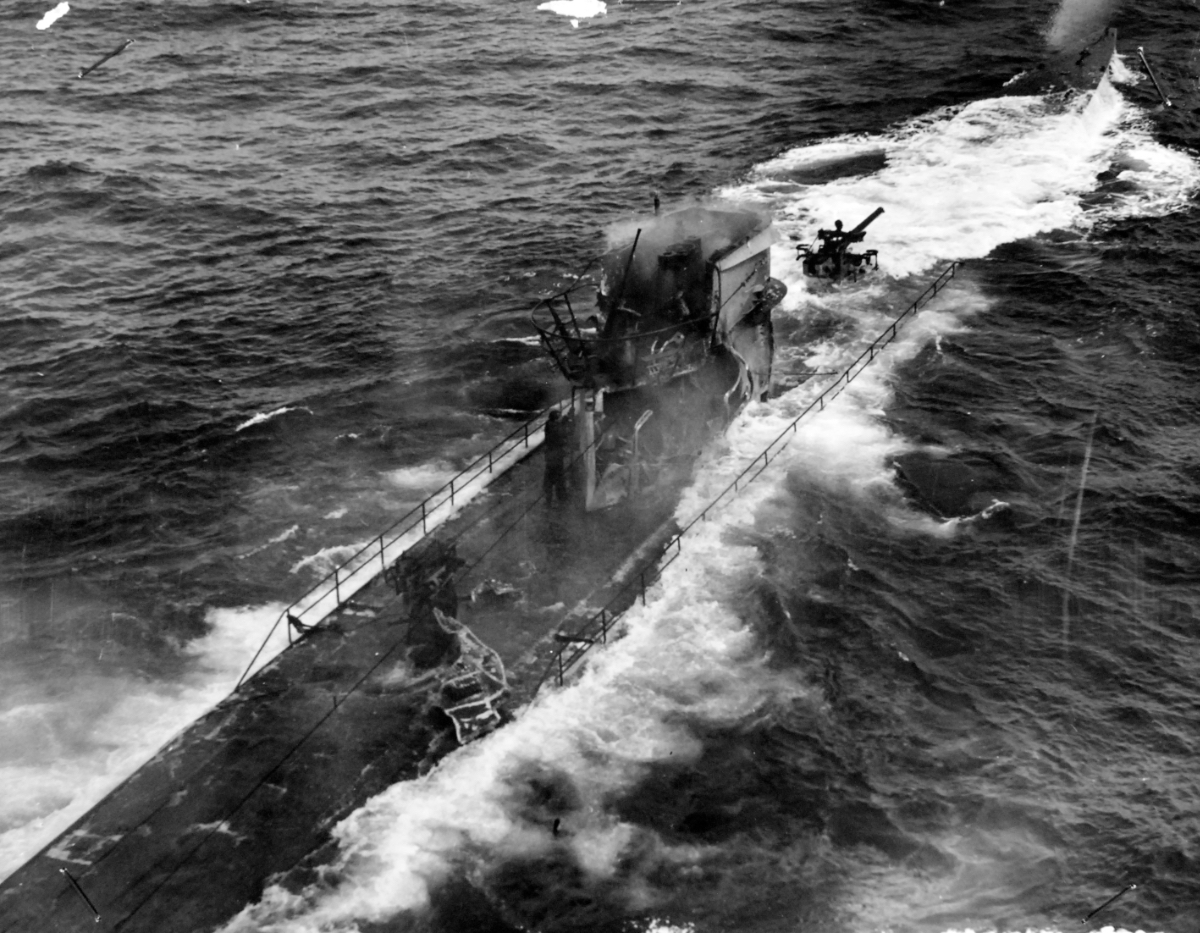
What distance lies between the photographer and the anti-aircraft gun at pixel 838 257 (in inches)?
2495

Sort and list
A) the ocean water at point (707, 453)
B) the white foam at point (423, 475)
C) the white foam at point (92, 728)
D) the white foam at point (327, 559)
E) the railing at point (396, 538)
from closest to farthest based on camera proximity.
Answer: the ocean water at point (707, 453), the white foam at point (92, 728), the railing at point (396, 538), the white foam at point (327, 559), the white foam at point (423, 475)

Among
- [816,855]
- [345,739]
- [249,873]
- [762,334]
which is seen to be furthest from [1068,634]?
[249,873]

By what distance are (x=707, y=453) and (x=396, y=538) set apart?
12.3 m

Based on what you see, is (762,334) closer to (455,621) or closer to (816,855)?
(455,621)

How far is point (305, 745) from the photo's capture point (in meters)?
37.7

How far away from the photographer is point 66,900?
109 ft

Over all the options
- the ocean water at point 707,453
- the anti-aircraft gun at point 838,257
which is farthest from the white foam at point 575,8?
the anti-aircraft gun at point 838,257

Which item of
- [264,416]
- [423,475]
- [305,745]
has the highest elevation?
[264,416]

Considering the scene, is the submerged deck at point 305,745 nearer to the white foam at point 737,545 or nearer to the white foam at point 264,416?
the white foam at point 737,545

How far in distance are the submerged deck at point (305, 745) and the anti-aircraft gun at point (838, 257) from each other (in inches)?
847

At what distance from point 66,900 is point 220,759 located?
216 inches

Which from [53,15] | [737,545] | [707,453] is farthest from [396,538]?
[53,15]

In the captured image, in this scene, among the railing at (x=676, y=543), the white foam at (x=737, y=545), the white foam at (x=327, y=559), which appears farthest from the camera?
the white foam at (x=327, y=559)

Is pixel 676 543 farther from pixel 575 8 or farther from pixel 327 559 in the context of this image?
pixel 575 8
